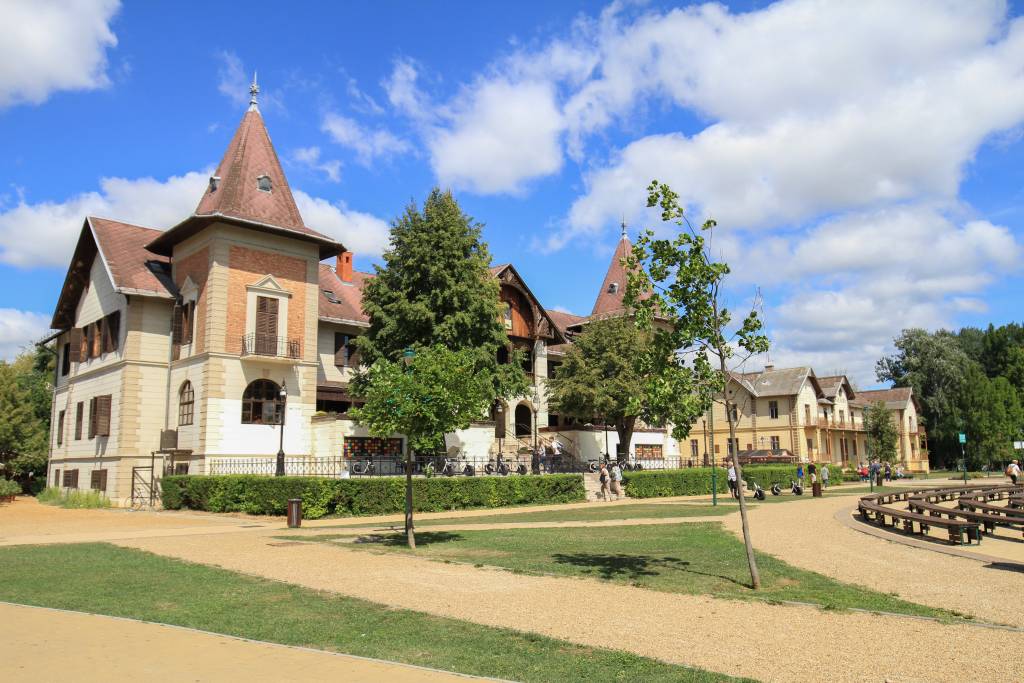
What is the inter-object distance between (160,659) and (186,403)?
26788 mm

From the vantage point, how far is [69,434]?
122 ft

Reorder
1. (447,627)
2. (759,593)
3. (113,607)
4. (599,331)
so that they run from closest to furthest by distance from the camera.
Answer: (447,627), (113,607), (759,593), (599,331)

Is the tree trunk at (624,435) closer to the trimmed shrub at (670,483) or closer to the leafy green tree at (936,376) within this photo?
the trimmed shrub at (670,483)

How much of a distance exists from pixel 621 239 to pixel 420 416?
4079cm

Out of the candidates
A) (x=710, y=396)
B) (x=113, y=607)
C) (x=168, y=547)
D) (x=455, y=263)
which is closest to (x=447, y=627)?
(x=113, y=607)

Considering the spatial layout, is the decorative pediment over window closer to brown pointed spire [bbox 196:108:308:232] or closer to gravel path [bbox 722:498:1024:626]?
brown pointed spire [bbox 196:108:308:232]

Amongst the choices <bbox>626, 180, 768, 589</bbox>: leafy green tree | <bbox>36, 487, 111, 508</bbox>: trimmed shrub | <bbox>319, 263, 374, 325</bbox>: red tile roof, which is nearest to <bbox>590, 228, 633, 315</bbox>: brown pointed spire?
<bbox>319, 263, 374, 325</bbox>: red tile roof

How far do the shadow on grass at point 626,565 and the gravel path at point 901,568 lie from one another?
2118 millimetres

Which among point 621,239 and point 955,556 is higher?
point 621,239

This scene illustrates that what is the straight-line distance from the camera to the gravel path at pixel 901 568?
9953 mm

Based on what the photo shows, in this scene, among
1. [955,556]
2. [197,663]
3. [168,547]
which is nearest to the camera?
[197,663]

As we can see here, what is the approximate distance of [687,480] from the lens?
124 ft

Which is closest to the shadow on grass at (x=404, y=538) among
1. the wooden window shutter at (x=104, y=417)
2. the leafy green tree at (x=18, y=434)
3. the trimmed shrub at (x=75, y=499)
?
the trimmed shrub at (x=75, y=499)

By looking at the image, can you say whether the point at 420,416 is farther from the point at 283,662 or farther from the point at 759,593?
the point at 283,662
